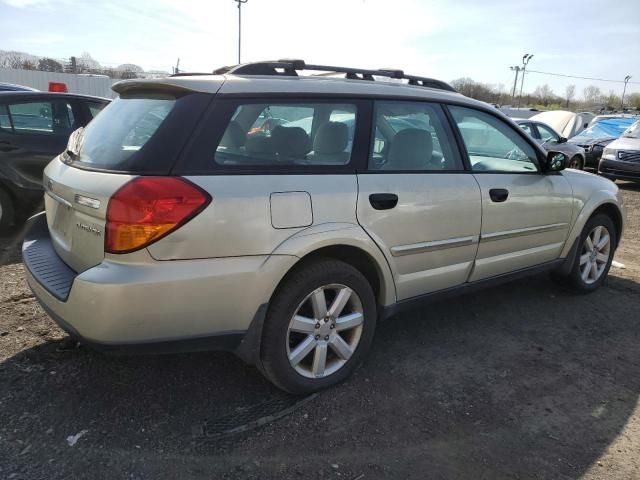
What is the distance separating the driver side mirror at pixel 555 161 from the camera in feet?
13.2

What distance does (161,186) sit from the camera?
230cm

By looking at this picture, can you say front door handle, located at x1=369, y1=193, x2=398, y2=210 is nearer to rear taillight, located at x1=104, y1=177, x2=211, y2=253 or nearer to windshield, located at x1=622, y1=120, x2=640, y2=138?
rear taillight, located at x1=104, y1=177, x2=211, y2=253

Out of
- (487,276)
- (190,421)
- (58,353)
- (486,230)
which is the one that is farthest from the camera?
(487,276)

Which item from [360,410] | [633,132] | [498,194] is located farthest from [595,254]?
[633,132]

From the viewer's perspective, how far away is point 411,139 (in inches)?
129

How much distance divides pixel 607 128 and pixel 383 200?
15724 millimetres

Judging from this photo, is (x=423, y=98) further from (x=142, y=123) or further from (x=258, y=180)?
(x=142, y=123)

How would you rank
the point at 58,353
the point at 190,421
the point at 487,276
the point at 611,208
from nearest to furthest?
the point at 190,421 < the point at 58,353 < the point at 487,276 < the point at 611,208

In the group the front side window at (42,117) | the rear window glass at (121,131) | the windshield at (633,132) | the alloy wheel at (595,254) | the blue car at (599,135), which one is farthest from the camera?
the blue car at (599,135)

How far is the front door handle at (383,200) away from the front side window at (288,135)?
25 cm

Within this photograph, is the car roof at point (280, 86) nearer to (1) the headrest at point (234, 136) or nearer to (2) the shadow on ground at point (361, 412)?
(1) the headrest at point (234, 136)

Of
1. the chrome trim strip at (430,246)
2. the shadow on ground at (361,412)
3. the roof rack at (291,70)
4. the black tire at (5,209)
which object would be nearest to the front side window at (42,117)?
the black tire at (5,209)

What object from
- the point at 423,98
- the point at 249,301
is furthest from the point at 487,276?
the point at 249,301

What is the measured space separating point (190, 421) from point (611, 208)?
13.3 ft
